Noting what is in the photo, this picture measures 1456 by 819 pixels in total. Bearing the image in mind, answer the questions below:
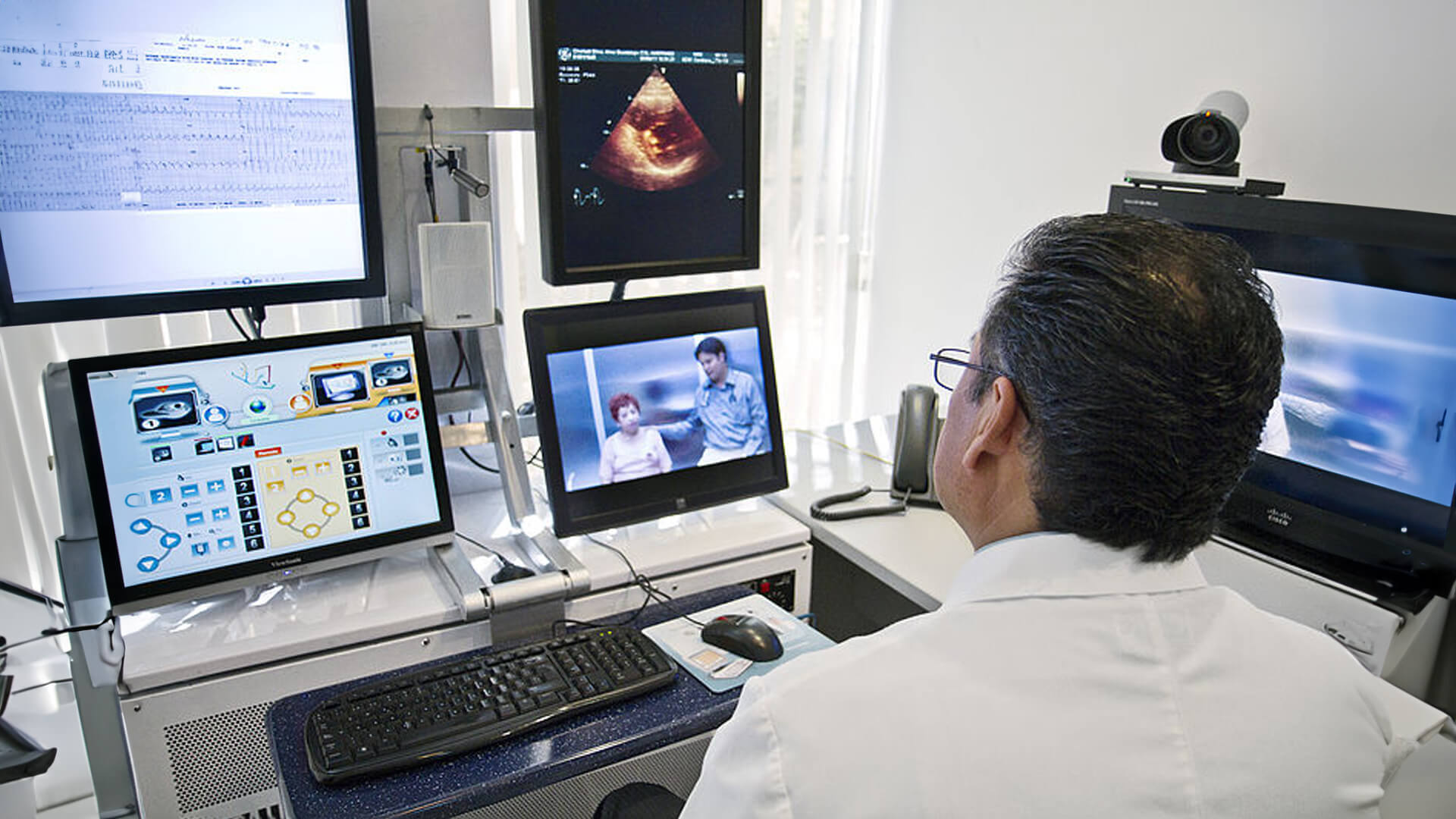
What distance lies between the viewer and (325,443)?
1419 millimetres

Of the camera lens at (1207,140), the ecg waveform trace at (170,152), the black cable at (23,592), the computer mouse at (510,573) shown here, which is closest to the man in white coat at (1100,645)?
the computer mouse at (510,573)

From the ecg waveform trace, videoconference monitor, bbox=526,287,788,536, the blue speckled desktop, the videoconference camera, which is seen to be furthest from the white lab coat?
the videoconference camera

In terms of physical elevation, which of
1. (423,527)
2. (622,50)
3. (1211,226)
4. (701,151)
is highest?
(622,50)

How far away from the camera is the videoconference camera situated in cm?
179

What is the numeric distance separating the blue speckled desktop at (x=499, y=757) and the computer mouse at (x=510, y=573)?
195 millimetres

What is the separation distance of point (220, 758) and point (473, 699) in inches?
14.2

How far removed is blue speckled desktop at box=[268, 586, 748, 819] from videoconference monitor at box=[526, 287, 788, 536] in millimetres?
370

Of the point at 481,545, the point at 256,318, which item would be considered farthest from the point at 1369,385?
the point at 256,318

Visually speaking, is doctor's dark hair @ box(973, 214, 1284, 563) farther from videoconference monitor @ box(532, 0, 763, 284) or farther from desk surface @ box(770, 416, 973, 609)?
videoconference monitor @ box(532, 0, 763, 284)

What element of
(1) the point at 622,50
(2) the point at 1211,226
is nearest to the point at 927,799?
(1) the point at 622,50

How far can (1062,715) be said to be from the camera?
729 mm

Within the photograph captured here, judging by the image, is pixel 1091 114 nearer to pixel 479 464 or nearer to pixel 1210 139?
pixel 1210 139

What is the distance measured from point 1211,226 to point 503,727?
138 cm

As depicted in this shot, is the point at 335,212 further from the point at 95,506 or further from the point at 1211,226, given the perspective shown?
the point at 1211,226
